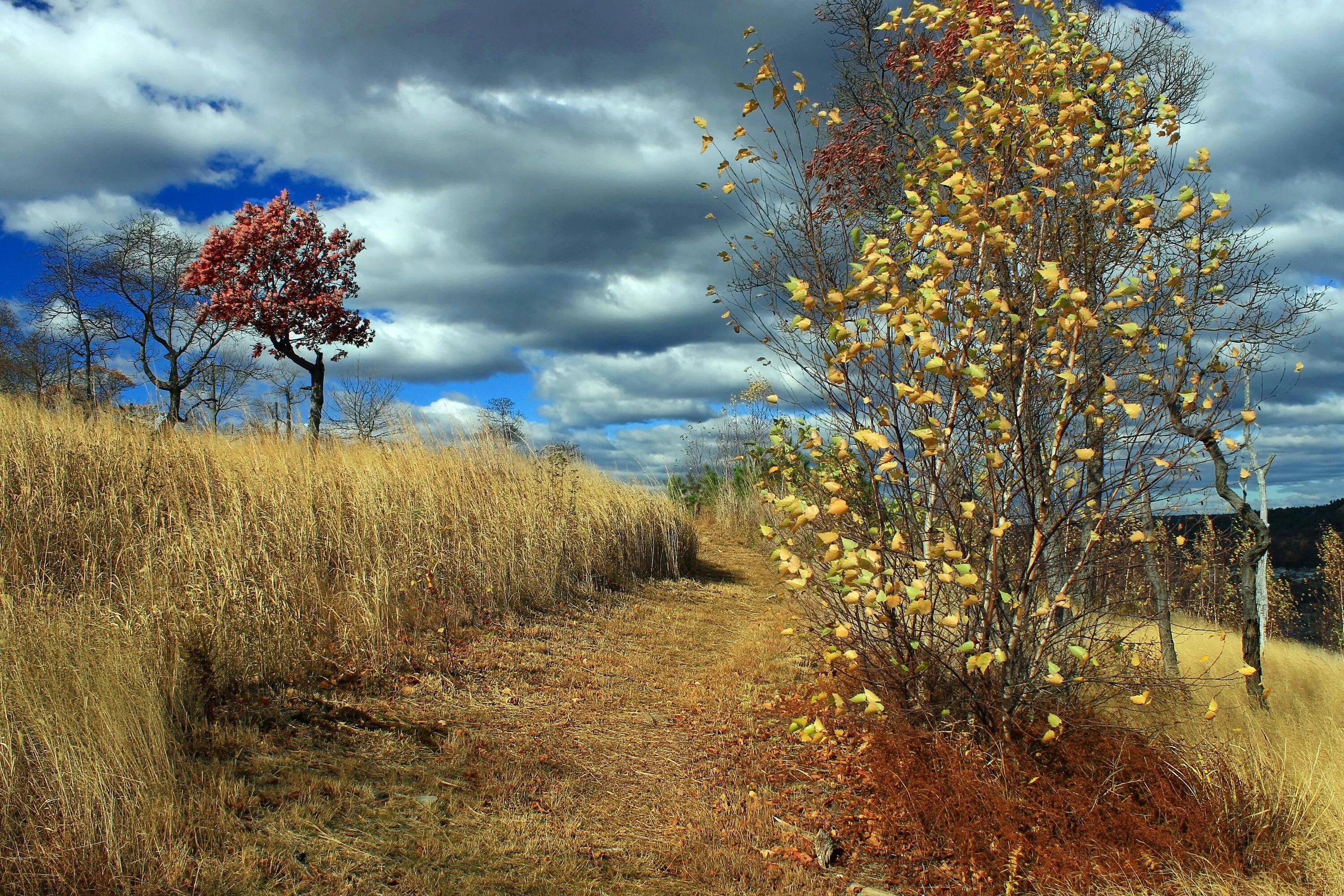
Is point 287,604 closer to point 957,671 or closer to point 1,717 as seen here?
point 1,717

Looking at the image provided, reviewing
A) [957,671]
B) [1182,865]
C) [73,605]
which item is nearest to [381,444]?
[73,605]

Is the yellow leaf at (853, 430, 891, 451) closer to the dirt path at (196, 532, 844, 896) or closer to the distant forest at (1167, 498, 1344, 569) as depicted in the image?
the dirt path at (196, 532, 844, 896)

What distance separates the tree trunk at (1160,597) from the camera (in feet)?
14.5

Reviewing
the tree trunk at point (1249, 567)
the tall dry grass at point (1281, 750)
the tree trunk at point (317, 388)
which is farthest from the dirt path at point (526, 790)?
the tree trunk at point (317, 388)

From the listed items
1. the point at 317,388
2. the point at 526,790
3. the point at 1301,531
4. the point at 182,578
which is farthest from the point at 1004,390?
the point at 1301,531

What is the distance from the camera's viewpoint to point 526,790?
3621 millimetres

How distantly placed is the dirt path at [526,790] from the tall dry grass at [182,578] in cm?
42

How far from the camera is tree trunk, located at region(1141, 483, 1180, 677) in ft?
14.5

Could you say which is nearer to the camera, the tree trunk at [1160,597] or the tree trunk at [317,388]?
the tree trunk at [1160,597]

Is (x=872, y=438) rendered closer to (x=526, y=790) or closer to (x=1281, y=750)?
(x=526, y=790)

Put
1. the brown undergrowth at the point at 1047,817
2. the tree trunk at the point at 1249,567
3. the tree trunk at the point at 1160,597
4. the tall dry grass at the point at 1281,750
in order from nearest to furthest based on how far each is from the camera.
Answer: the tall dry grass at the point at 1281,750 < the brown undergrowth at the point at 1047,817 < the tree trunk at the point at 1160,597 < the tree trunk at the point at 1249,567

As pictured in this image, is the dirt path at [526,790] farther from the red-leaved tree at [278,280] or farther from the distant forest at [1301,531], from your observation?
the distant forest at [1301,531]

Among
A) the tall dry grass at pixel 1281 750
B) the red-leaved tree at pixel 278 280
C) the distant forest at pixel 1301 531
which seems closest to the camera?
the tall dry grass at pixel 1281 750

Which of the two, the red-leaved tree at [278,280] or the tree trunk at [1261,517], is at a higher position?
the red-leaved tree at [278,280]
